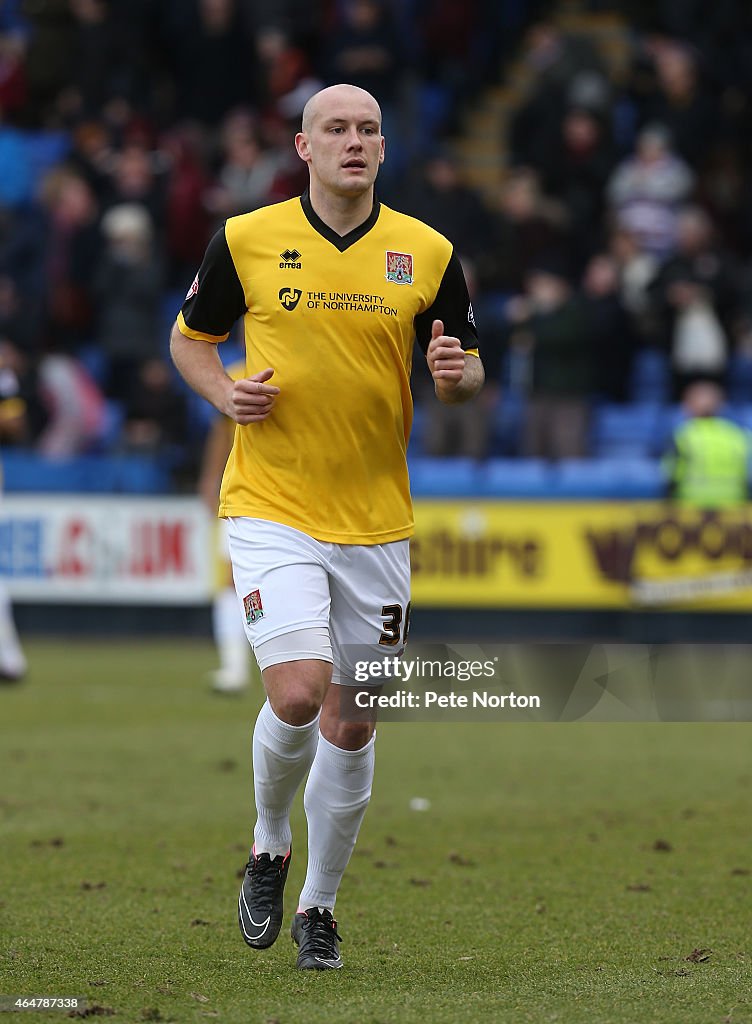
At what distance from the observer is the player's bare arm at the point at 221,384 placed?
519 centimetres

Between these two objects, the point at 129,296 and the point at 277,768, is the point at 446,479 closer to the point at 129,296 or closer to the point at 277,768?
the point at 129,296

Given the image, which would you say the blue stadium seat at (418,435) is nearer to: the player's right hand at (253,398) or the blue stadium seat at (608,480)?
the blue stadium seat at (608,480)

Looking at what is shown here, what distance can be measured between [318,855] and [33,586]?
11652 millimetres

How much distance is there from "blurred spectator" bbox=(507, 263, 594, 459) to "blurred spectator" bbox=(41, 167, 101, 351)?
182 inches

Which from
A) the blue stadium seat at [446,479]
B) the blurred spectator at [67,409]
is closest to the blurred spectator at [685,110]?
the blue stadium seat at [446,479]

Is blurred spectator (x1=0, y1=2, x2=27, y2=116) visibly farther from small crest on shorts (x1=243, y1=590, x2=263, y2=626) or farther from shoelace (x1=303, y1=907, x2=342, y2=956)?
shoelace (x1=303, y1=907, x2=342, y2=956)

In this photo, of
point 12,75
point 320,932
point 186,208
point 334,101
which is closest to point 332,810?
point 320,932

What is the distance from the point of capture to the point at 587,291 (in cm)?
1664

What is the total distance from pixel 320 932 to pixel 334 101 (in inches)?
95.2

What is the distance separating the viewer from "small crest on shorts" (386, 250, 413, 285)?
5.41m

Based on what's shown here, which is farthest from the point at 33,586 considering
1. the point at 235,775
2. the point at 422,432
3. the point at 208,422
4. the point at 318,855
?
the point at 318,855

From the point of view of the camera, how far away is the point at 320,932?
17.7 feet

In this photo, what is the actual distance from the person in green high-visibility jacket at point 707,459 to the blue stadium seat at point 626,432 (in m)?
1.43

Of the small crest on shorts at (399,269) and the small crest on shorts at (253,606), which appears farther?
the small crest on shorts at (399,269)
